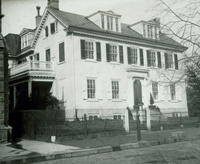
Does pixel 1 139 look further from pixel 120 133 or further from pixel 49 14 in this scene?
pixel 49 14

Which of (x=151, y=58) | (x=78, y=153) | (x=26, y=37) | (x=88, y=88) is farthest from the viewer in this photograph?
(x=26, y=37)

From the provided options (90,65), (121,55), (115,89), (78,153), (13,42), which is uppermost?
(13,42)

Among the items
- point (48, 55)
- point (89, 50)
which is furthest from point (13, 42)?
point (89, 50)

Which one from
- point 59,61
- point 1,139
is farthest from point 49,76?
point 1,139

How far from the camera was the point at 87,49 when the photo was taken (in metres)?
20.1

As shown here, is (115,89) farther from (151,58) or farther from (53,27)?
(53,27)

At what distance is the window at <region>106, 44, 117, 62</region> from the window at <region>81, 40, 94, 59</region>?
138 centimetres

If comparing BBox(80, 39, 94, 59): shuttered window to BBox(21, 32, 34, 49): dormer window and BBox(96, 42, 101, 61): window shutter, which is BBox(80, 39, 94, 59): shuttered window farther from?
BBox(21, 32, 34, 49): dormer window

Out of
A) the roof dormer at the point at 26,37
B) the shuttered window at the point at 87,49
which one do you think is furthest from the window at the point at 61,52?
the roof dormer at the point at 26,37

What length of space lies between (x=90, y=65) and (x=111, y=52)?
7.55 feet

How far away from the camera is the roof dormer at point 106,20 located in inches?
849

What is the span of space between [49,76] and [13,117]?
252 inches

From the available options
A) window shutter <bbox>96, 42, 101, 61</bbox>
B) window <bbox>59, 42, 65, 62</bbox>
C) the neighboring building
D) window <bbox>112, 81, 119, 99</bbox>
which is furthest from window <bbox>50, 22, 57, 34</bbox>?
window <bbox>112, 81, 119, 99</bbox>

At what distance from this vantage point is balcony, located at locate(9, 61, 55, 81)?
20203mm
